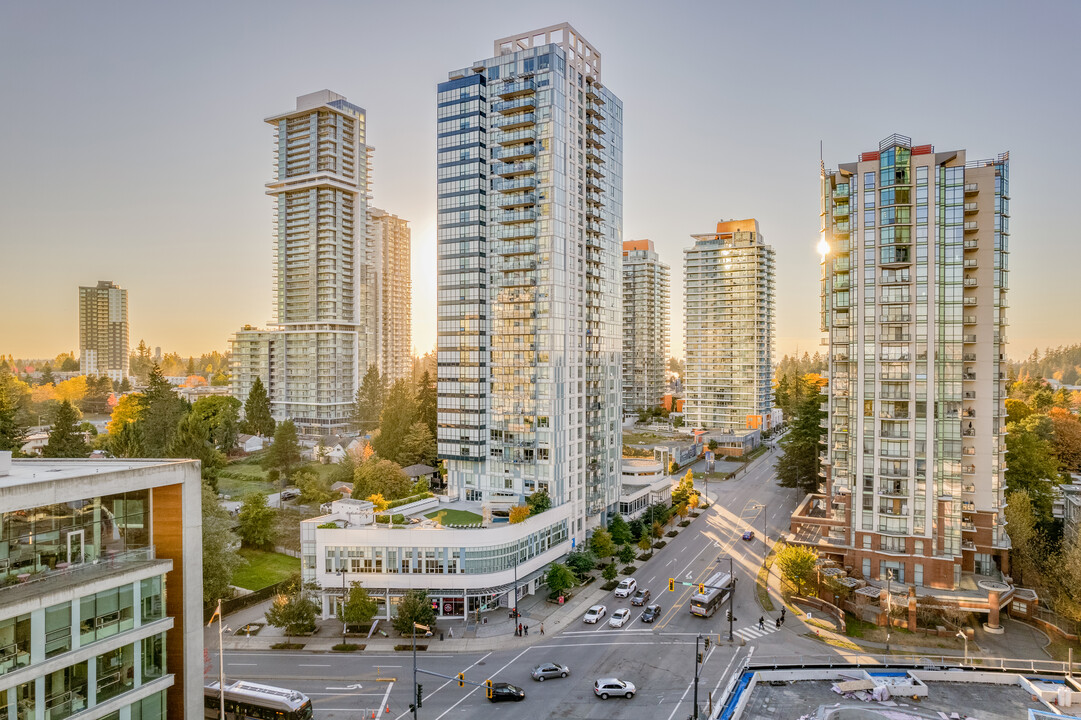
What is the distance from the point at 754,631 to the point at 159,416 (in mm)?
102026

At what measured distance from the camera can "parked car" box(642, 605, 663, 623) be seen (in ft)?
176

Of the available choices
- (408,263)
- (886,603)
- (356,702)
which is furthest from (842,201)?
(408,263)

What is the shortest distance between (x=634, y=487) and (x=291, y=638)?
162 feet

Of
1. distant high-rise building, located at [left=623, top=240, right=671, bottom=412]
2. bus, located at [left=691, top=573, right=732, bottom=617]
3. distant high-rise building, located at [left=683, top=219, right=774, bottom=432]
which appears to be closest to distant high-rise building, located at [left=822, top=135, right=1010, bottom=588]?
bus, located at [left=691, top=573, right=732, bottom=617]

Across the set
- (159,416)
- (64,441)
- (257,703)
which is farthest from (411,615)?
(159,416)

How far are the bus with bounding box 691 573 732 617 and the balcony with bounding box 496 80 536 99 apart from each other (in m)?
51.9

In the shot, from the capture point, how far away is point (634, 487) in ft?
286

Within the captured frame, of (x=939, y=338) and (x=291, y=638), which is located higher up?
(x=939, y=338)

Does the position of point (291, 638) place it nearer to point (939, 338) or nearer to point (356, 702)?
point (356, 702)

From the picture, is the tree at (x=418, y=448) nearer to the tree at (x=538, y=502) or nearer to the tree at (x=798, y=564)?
the tree at (x=538, y=502)

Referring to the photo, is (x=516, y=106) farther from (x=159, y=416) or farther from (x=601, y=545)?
(x=159, y=416)

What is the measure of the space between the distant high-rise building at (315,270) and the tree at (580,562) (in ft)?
308

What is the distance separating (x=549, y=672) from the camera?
43375 mm

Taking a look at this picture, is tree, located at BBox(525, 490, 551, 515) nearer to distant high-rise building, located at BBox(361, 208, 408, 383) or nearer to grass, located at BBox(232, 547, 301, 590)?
grass, located at BBox(232, 547, 301, 590)
